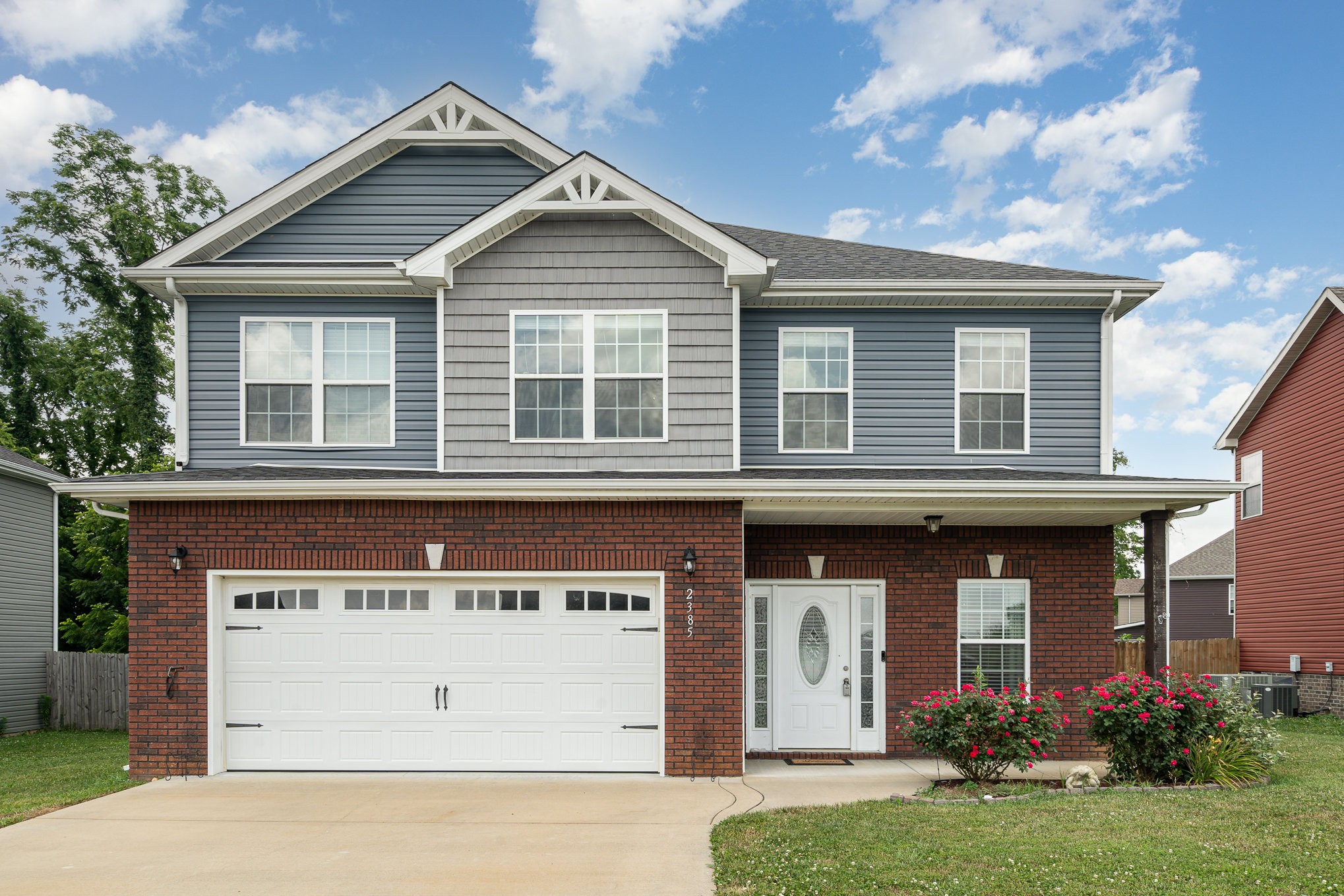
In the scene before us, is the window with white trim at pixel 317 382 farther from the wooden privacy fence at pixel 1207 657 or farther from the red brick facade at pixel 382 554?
the wooden privacy fence at pixel 1207 657

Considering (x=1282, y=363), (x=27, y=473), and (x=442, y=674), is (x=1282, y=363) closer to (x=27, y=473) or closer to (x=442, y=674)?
(x=442, y=674)

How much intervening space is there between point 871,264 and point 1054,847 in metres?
7.42

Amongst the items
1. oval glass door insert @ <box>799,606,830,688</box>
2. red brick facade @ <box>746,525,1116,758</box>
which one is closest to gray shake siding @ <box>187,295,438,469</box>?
red brick facade @ <box>746,525,1116,758</box>

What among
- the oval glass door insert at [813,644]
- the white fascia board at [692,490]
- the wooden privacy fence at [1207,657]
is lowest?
the wooden privacy fence at [1207,657]

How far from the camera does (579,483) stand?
9.34 m

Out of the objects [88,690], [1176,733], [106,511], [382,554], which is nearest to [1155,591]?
[1176,733]

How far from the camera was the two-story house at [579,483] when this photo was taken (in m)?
9.75

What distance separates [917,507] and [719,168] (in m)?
11.2

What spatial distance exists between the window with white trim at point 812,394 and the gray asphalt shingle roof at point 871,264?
772mm

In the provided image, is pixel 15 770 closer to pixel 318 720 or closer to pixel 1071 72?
pixel 318 720

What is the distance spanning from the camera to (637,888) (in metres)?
6.12

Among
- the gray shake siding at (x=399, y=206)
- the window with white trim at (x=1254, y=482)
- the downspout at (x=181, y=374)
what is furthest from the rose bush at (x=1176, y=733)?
the window with white trim at (x=1254, y=482)

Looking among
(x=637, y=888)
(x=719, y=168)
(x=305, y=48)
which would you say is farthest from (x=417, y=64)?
(x=637, y=888)

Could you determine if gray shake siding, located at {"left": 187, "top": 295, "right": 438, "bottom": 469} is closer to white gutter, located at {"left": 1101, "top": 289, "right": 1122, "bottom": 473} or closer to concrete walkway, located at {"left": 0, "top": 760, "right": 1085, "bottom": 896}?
concrete walkway, located at {"left": 0, "top": 760, "right": 1085, "bottom": 896}
